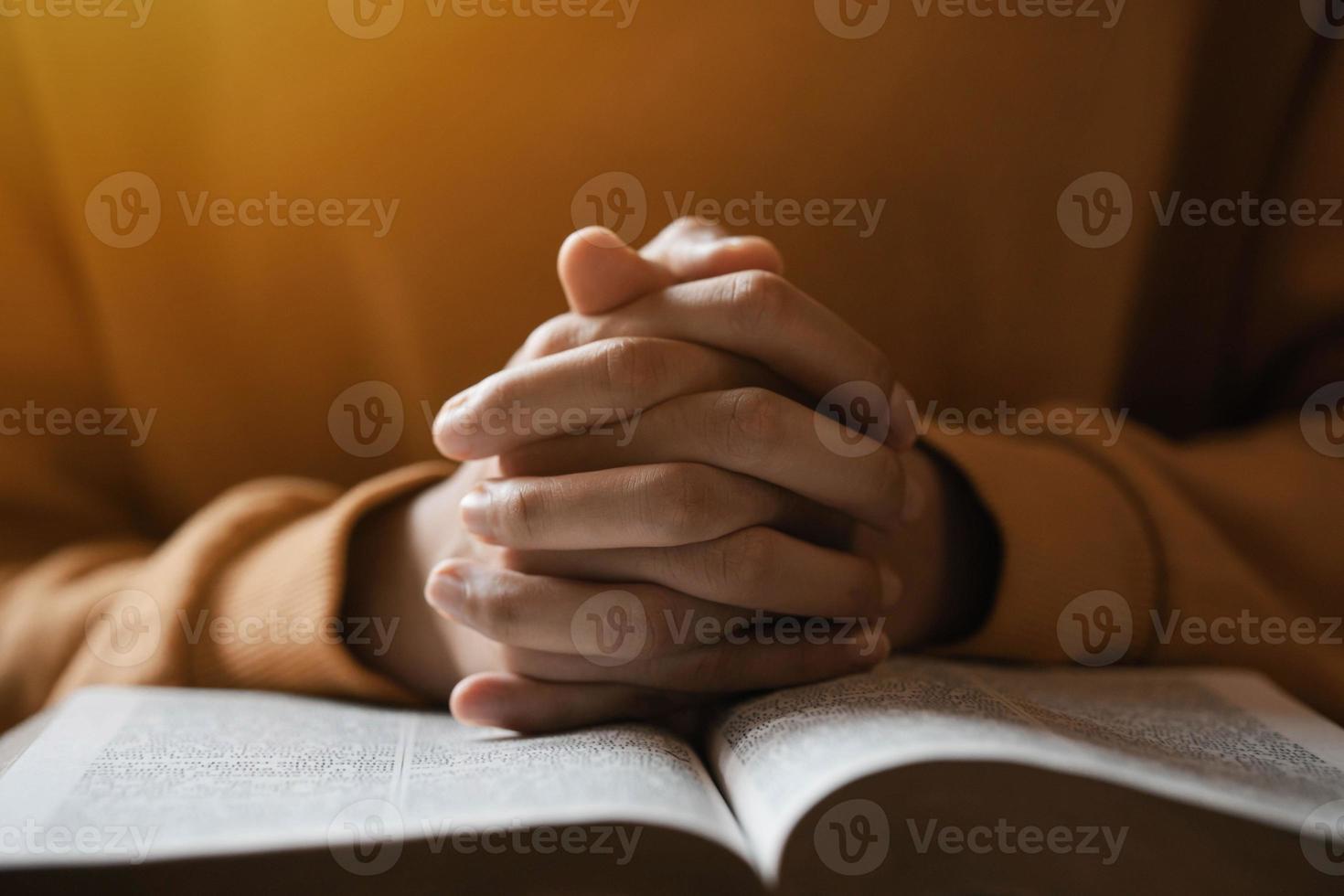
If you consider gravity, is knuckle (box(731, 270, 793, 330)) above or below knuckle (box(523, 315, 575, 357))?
above

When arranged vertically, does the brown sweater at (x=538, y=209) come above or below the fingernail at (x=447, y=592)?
above

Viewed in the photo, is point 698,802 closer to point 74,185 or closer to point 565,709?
point 565,709

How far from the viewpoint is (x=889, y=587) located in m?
0.61

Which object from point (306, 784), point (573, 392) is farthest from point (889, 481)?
point (306, 784)

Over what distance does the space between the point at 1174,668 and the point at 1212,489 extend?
14cm

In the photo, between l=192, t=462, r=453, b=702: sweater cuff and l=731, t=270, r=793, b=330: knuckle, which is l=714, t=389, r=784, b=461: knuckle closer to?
l=731, t=270, r=793, b=330: knuckle

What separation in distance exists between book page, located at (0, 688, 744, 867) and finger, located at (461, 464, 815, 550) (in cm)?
10

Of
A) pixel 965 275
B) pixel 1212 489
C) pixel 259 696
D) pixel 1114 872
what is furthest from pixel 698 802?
pixel 965 275

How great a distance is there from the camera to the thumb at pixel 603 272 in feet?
1.90

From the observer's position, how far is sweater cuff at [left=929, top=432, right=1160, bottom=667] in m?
0.66

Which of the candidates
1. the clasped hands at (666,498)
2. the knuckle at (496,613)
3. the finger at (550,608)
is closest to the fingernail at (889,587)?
the clasped hands at (666,498)

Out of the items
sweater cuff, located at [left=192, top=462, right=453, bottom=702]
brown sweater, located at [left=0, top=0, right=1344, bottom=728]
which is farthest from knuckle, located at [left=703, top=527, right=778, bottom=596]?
brown sweater, located at [left=0, top=0, right=1344, bottom=728]

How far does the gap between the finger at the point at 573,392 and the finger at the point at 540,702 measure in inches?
5.0

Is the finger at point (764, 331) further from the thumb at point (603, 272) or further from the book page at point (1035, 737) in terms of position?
the book page at point (1035, 737)
